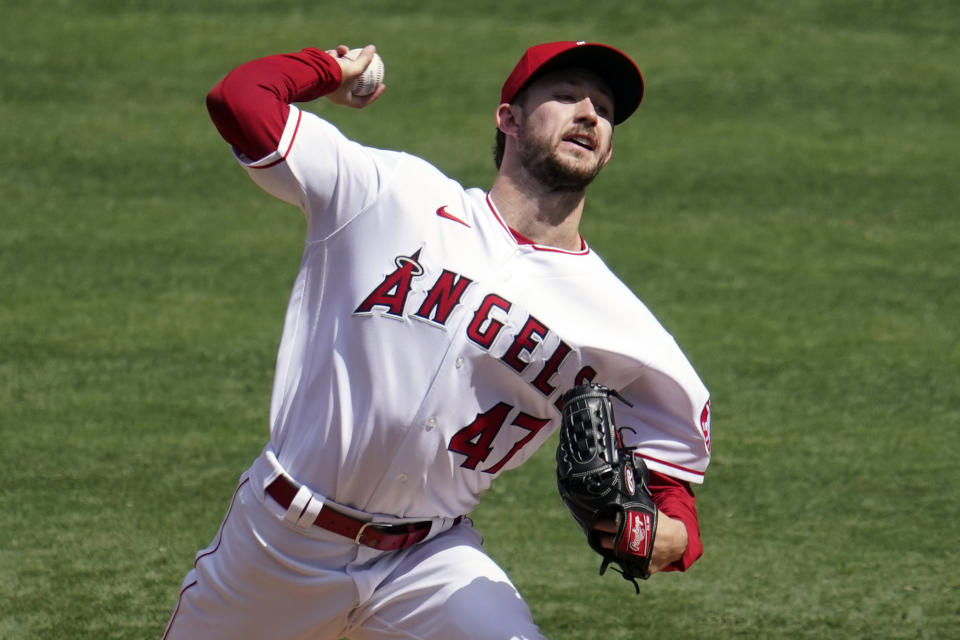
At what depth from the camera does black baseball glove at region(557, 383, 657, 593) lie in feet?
10.2

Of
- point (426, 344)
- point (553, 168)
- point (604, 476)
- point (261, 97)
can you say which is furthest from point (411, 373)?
point (261, 97)

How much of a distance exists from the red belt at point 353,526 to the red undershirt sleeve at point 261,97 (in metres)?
0.79

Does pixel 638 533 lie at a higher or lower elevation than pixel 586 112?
lower

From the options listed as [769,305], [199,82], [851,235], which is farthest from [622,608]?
[199,82]

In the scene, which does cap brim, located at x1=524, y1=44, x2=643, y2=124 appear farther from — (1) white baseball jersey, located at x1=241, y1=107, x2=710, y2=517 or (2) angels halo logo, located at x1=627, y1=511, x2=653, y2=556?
(2) angels halo logo, located at x1=627, y1=511, x2=653, y2=556

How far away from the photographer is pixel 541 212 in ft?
11.1

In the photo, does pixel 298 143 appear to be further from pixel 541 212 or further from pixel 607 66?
pixel 607 66

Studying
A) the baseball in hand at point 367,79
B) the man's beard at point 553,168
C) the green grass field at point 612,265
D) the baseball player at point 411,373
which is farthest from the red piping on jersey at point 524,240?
the green grass field at point 612,265

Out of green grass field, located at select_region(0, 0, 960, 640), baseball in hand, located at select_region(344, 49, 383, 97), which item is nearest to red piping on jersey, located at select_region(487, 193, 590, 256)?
baseball in hand, located at select_region(344, 49, 383, 97)

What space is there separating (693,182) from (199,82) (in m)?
3.65

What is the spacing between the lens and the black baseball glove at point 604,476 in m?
3.10

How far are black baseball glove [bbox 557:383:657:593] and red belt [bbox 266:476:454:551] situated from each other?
1.46 feet

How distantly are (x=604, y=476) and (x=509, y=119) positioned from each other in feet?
3.30

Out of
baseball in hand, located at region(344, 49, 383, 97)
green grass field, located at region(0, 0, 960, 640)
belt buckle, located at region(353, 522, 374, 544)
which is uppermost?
baseball in hand, located at region(344, 49, 383, 97)
